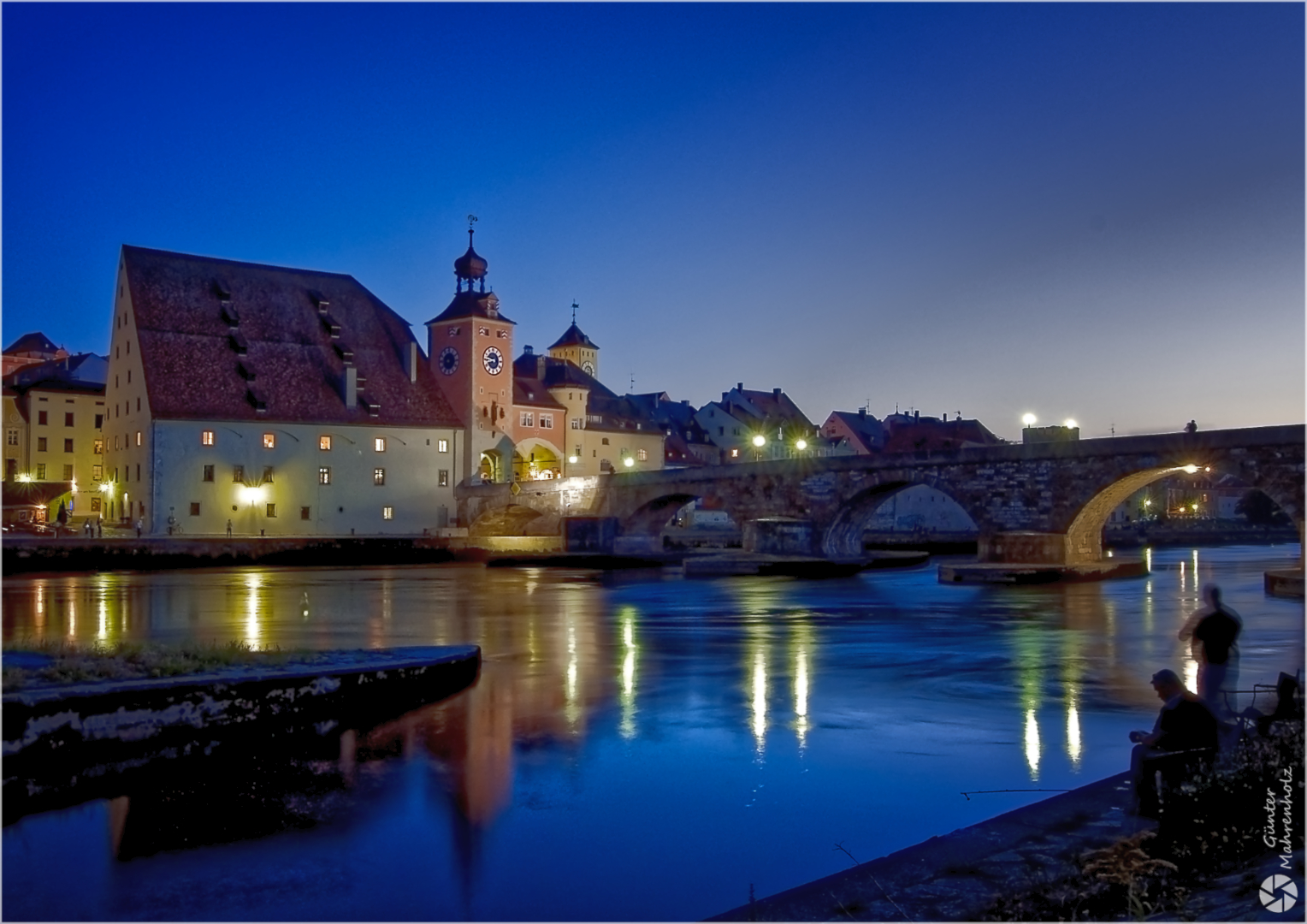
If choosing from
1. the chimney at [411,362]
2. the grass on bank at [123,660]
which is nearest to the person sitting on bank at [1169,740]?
the grass on bank at [123,660]

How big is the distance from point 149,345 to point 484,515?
17.7 m

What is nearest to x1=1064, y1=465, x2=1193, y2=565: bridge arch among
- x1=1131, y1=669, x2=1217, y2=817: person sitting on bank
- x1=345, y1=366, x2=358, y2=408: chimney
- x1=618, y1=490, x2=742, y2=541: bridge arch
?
x1=618, y1=490, x2=742, y2=541: bridge arch

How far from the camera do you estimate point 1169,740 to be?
7.40 m

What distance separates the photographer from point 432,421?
63438mm

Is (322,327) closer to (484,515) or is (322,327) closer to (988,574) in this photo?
(484,515)

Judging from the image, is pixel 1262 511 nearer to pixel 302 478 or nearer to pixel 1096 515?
pixel 1096 515

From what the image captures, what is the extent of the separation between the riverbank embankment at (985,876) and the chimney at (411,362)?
197 feet

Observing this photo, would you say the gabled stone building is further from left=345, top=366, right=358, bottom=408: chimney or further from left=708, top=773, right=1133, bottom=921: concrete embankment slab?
left=708, top=773, right=1133, bottom=921: concrete embankment slab

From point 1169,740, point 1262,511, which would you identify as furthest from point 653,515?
point 1262,511

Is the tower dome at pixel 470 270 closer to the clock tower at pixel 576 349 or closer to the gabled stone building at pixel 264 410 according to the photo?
the gabled stone building at pixel 264 410

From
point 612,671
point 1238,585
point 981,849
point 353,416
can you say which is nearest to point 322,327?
point 353,416

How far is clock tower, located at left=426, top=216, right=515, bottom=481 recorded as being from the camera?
2581 inches

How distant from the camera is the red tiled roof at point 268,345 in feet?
185

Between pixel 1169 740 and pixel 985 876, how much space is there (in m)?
2.00
